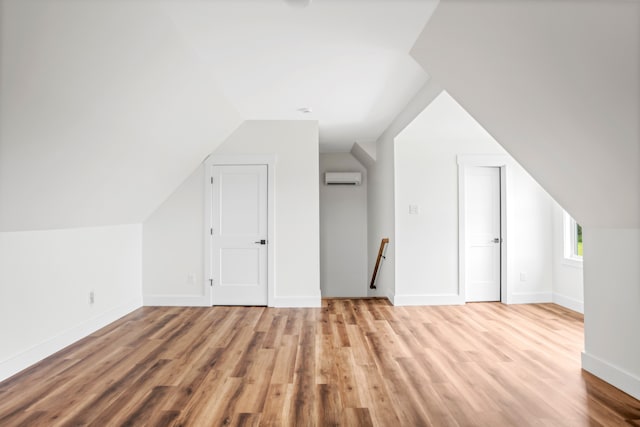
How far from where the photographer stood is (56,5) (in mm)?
1788

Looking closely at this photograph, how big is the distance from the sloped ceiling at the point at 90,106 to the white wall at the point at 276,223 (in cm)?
89

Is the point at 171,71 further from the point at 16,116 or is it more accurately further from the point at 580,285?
the point at 580,285

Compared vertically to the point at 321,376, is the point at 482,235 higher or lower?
higher

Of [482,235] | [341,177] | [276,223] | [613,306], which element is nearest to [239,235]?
[276,223]

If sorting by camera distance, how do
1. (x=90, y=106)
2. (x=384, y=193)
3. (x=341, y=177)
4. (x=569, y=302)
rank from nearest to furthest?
(x=90, y=106), (x=569, y=302), (x=384, y=193), (x=341, y=177)

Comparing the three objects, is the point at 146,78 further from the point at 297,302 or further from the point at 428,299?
the point at 428,299

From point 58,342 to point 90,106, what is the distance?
90.3 inches

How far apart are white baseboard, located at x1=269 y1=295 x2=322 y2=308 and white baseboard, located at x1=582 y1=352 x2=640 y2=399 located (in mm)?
2988

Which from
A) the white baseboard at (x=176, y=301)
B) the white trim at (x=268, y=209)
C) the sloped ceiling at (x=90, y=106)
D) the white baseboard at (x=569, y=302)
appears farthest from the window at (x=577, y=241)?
the white baseboard at (x=176, y=301)

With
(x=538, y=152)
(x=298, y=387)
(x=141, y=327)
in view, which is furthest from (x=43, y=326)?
(x=538, y=152)

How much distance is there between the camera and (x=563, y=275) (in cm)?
515

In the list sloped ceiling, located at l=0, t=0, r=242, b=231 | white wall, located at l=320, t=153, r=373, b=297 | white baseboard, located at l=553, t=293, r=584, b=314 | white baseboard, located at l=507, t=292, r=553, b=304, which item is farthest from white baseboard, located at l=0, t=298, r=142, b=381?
white baseboard, located at l=553, t=293, r=584, b=314

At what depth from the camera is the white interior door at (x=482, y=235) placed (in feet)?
17.7

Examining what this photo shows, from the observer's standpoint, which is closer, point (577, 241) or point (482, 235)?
point (577, 241)
